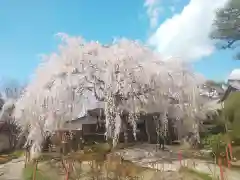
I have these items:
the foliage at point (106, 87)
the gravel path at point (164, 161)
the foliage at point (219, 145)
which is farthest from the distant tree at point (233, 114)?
the foliage at point (106, 87)

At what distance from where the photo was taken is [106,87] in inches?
468

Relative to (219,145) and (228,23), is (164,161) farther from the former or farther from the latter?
(228,23)

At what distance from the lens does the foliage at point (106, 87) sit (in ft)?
37.9

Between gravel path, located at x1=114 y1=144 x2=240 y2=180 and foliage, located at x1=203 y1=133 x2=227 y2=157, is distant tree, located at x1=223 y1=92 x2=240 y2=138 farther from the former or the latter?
gravel path, located at x1=114 y1=144 x2=240 y2=180

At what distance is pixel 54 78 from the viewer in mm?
12305

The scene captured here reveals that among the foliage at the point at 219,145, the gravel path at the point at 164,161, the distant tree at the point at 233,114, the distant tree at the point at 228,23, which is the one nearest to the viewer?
the gravel path at the point at 164,161

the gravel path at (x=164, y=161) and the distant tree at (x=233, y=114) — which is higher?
the distant tree at (x=233, y=114)

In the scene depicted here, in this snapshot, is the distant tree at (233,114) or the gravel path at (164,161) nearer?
the gravel path at (164,161)

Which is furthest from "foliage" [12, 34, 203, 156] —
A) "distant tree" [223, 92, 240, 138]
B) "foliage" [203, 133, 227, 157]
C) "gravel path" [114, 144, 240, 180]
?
"foliage" [203, 133, 227, 157]

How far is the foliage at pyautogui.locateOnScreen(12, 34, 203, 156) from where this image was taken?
1155cm

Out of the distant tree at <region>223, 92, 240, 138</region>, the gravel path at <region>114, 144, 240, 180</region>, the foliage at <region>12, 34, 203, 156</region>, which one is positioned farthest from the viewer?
the foliage at <region>12, 34, 203, 156</region>

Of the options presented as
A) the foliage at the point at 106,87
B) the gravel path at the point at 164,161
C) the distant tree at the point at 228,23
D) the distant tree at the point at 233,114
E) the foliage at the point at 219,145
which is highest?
the distant tree at the point at 228,23

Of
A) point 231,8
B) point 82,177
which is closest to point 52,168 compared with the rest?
point 82,177

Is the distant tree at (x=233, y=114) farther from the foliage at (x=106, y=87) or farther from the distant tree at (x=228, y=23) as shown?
the distant tree at (x=228, y=23)
